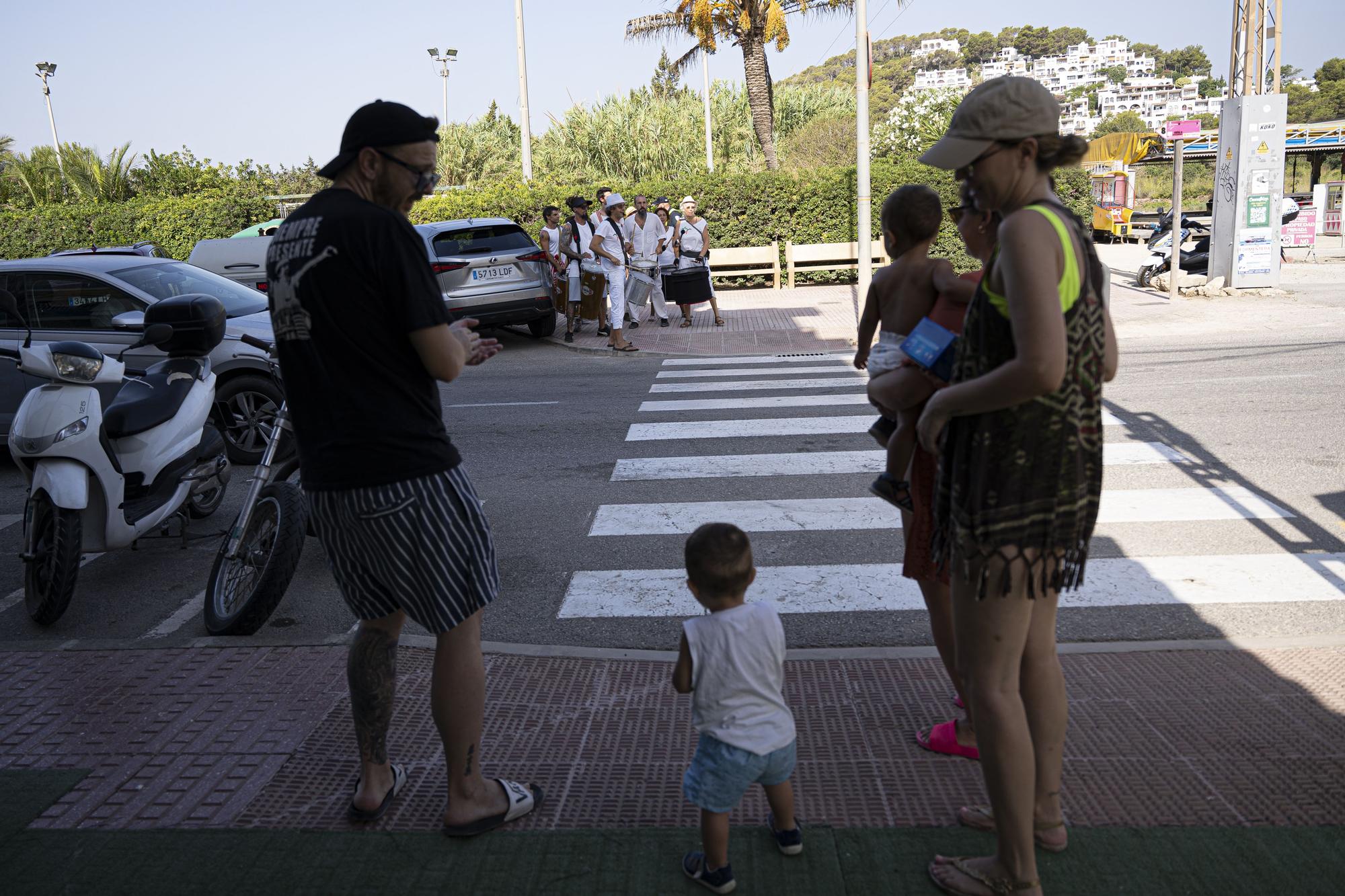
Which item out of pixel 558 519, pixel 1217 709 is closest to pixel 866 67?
pixel 558 519

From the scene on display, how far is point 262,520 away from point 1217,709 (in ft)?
13.0

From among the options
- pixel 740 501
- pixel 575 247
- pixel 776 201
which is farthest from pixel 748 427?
pixel 776 201

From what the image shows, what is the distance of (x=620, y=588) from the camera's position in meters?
5.54

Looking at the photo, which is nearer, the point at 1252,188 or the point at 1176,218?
the point at 1176,218

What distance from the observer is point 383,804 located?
338cm

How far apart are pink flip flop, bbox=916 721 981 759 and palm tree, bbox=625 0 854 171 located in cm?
2582

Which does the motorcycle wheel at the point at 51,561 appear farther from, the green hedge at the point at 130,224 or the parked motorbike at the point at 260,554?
the green hedge at the point at 130,224

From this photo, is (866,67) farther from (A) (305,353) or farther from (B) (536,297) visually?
(A) (305,353)

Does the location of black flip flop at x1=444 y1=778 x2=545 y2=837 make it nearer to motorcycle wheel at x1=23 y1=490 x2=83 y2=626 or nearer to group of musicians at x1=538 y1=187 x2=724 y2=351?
motorcycle wheel at x1=23 y1=490 x2=83 y2=626

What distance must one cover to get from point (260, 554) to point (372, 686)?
2021 millimetres

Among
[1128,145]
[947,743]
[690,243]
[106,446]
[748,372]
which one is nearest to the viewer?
[947,743]

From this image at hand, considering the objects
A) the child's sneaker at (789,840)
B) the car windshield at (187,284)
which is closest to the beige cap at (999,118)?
the child's sneaker at (789,840)

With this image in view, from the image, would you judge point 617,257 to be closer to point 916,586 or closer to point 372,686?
point 916,586

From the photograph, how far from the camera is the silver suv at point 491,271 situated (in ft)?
48.4
